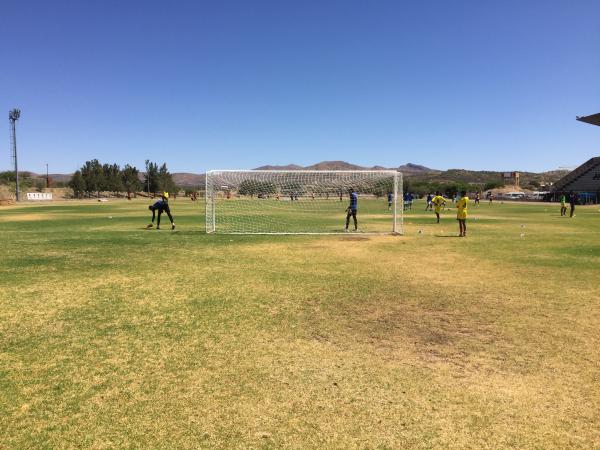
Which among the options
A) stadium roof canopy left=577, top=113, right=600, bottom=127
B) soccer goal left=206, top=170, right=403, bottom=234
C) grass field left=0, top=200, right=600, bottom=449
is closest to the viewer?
grass field left=0, top=200, right=600, bottom=449

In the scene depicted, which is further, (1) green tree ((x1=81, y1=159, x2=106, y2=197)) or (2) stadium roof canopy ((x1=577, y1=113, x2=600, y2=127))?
(1) green tree ((x1=81, y1=159, x2=106, y2=197))

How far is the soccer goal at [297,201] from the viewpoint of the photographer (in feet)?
72.0

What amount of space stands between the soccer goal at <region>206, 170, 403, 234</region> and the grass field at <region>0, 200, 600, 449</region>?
436 inches

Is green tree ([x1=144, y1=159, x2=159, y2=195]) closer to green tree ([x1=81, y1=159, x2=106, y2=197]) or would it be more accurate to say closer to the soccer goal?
green tree ([x1=81, y1=159, x2=106, y2=197])

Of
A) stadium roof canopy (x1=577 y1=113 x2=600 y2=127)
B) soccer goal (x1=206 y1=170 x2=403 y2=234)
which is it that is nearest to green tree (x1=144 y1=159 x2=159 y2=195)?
soccer goal (x1=206 y1=170 x2=403 y2=234)

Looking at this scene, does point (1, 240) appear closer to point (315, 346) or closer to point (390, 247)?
point (390, 247)

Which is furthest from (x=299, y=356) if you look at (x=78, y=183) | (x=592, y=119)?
(x=78, y=183)

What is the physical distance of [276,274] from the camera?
34.1 feet

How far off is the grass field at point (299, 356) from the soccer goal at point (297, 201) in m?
11.1

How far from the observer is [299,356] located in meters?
5.37

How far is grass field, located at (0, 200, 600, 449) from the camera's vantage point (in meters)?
3.76

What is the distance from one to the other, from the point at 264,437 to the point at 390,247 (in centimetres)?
1229

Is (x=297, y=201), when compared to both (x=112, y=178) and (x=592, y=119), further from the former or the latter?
(x=112, y=178)

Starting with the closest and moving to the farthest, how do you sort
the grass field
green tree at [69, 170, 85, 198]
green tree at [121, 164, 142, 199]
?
1. the grass field
2. green tree at [69, 170, 85, 198]
3. green tree at [121, 164, 142, 199]
